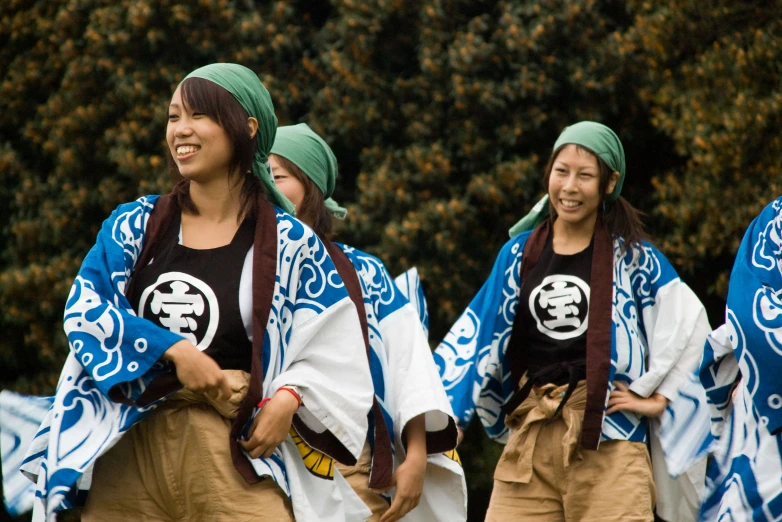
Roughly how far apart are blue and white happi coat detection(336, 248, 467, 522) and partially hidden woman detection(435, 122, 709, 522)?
1.34 feet

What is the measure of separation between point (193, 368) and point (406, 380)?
55.3 inches

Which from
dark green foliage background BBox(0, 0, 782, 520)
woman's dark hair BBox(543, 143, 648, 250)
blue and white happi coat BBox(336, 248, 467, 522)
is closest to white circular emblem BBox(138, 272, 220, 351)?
blue and white happi coat BBox(336, 248, 467, 522)

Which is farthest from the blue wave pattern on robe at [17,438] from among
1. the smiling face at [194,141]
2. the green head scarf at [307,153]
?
the green head scarf at [307,153]

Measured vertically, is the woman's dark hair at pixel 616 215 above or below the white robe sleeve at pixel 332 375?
above

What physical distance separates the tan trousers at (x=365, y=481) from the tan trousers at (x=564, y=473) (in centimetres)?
68

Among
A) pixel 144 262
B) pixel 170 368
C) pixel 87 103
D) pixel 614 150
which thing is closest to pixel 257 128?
pixel 144 262

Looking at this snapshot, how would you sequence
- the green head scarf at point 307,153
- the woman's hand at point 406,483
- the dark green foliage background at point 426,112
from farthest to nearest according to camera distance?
the dark green foliage background at point 426,112 → the green head scarf at point 307,153 → the woman's hand at point 406,483

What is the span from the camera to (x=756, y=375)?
3.63 metres

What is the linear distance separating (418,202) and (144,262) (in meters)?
5.18

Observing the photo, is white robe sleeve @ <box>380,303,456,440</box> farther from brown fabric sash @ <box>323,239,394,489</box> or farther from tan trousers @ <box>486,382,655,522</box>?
tan trousers @ <box>486,382,655,522</box>

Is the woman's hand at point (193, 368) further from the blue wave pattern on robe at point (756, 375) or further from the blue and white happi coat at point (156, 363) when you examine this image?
the blue wave pattern on robe at point (756, 375)

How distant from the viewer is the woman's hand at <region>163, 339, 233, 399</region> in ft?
9.15

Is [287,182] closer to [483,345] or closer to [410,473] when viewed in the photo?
[483,345]

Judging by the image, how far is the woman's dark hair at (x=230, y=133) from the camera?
3.13 metres
